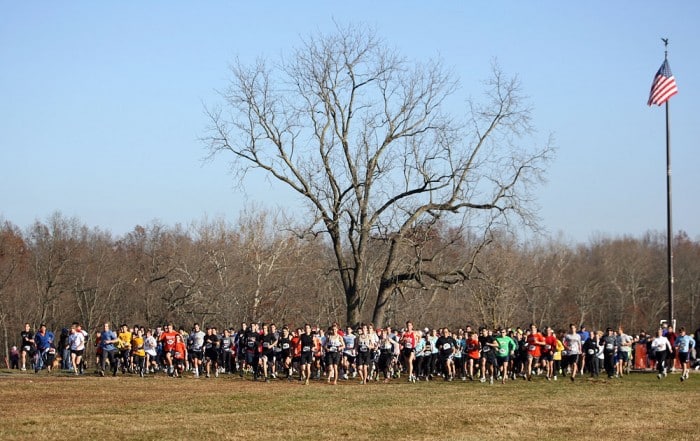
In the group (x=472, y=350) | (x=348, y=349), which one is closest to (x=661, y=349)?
(x=472, y=350)

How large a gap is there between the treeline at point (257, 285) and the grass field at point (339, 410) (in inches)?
507

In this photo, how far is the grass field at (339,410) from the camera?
18.8 meters

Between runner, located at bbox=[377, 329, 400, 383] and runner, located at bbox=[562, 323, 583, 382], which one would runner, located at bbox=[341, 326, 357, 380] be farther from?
runner, located at bbox=[562, 323, 583, 382]

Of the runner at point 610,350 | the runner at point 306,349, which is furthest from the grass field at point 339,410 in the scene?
the runner at point 610,350

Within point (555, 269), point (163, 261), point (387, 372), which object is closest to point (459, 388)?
point (387, 372)

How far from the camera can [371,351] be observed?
33188 mm

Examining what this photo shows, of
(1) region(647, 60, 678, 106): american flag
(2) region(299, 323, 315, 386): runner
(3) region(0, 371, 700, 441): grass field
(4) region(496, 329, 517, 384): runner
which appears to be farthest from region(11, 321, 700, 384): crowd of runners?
(1) region(647, 60, 678, 106): american flag

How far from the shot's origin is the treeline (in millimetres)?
57344

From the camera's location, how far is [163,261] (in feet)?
243

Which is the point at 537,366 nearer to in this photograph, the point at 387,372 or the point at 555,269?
the point at 387,372

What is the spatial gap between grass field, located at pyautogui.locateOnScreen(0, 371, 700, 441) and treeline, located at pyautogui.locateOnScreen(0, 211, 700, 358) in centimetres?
1287

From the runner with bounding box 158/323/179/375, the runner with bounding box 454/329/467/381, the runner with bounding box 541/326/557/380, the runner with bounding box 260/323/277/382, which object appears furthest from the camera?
the runner with bounding box 454/329/467/381

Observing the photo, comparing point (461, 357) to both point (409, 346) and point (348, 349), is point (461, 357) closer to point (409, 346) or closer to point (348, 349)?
point (409, 346)

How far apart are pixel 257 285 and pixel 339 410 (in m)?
34.2
